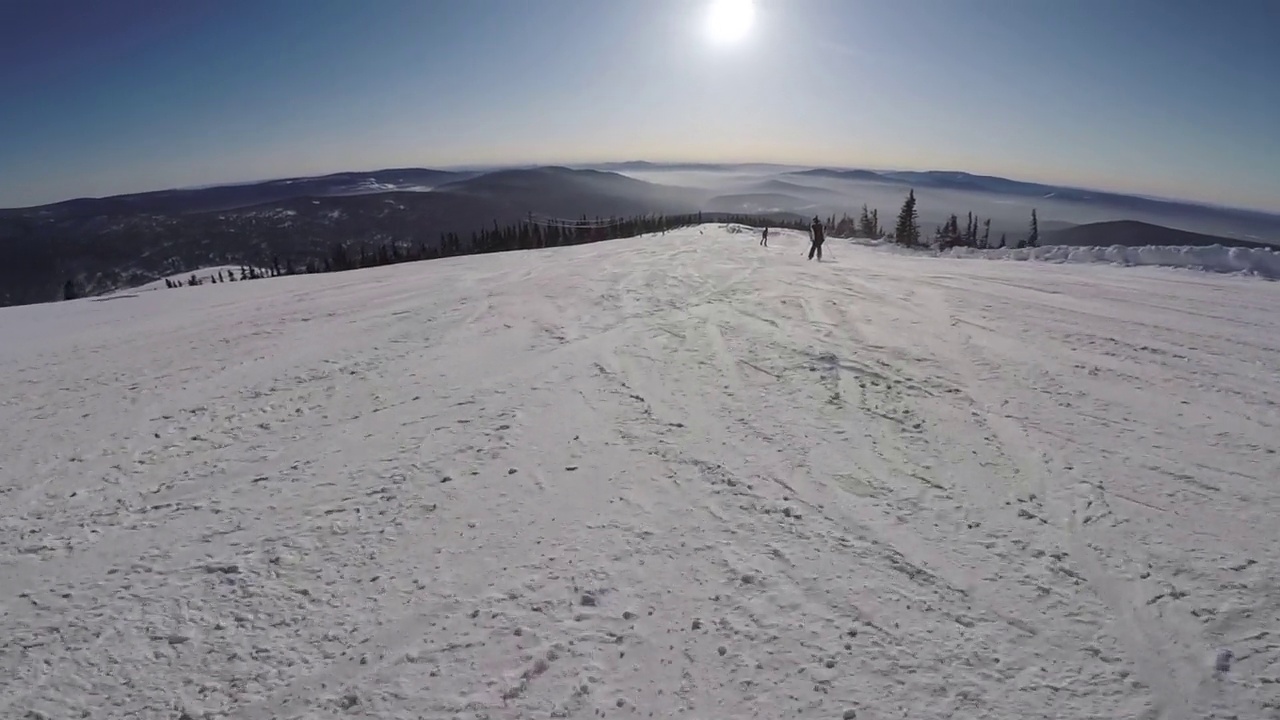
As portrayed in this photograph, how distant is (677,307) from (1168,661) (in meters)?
9.68

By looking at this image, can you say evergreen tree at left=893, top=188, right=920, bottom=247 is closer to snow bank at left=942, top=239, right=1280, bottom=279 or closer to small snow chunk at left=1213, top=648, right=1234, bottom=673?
snow bank at left=942, top=239, right=1280, bottom=279

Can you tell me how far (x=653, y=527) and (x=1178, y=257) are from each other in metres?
22.5

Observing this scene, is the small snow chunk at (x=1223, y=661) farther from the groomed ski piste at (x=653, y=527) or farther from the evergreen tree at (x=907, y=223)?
the evergreen tree at (x=907, y=223)

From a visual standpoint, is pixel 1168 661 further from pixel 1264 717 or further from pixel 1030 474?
pixel 1030 474

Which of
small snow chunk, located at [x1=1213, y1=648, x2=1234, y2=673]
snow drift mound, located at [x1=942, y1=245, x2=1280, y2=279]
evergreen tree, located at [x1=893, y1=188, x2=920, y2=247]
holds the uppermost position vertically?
evergreen tree, located at [x1=893, y1=188, x2=920, y2=247]

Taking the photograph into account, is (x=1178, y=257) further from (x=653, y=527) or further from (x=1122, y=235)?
(x=1122, y=235)

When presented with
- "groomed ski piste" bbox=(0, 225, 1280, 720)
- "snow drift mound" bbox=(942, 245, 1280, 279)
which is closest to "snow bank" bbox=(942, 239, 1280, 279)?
"snow drift mound" bbox=(942, 245, 1280, 279)

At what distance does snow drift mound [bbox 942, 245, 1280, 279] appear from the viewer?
1608cm

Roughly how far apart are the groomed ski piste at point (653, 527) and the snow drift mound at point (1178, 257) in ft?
30.5

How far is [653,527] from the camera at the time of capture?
5.00 m

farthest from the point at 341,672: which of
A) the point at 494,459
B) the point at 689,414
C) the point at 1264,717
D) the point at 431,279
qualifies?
the point at 431,279

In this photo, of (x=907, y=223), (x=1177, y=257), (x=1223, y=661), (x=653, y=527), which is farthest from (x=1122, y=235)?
(x=653, y=527)

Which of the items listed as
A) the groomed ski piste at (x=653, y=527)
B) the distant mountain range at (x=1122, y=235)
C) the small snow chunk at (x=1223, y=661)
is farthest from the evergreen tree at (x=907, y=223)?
the distant mountain range at (x=1122, y=235)

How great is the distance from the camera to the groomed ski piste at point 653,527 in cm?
358
